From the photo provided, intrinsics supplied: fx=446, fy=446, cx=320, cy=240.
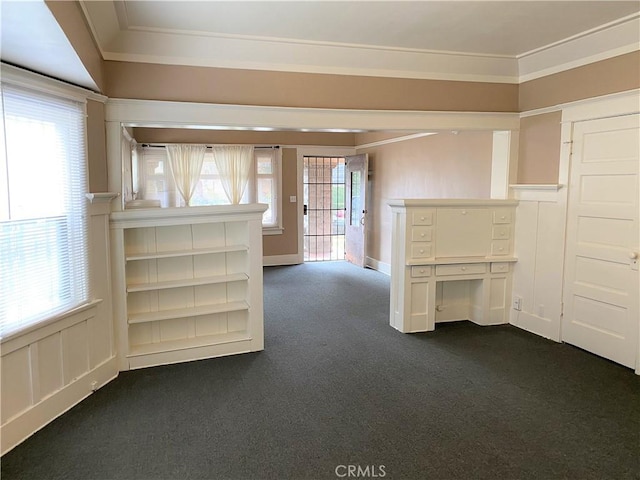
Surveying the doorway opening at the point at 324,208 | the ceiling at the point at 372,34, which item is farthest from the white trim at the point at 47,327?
A: the doorway opening at the point at 324,208

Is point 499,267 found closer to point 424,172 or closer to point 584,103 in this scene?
point 584,103

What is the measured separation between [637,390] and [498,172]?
239 centimetres

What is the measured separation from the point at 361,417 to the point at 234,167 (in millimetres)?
5549

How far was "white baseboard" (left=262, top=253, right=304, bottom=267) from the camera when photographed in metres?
8.14

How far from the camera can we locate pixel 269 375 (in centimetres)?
350

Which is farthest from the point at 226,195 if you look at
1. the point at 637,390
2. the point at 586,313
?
the point at 637,390

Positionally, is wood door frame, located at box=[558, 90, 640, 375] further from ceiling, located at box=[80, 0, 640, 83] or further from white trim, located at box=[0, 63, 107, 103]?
white trim, located at box=[0, 63, 107, 103]

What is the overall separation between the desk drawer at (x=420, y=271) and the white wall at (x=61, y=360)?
273 cm

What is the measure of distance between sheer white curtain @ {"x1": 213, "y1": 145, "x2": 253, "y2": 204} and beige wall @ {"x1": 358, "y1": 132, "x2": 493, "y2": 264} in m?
2.15

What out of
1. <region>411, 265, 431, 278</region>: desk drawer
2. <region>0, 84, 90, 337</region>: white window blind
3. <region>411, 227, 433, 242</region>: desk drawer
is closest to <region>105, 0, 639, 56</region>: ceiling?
<region>0, 84, 90, 337</region>: white window blind

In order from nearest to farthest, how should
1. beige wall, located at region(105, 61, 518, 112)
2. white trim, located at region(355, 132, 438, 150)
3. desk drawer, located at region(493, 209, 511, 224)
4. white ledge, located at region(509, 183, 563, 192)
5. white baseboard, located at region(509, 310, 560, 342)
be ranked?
beige wall, located at region(105, 61, 518, 112) < white ledge, located at region(509, 183, 563, 192) < white baseboard, located at region(509, 310, 560, 342) < desk drawer, located at region(493, 209, 511, 224) < white trim, located at region(355, 132, 438, 150)

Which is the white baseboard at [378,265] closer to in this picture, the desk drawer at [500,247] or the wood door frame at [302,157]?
the wood door frame at [302,157]

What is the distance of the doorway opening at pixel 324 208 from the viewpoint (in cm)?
861

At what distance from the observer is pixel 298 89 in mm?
3973
